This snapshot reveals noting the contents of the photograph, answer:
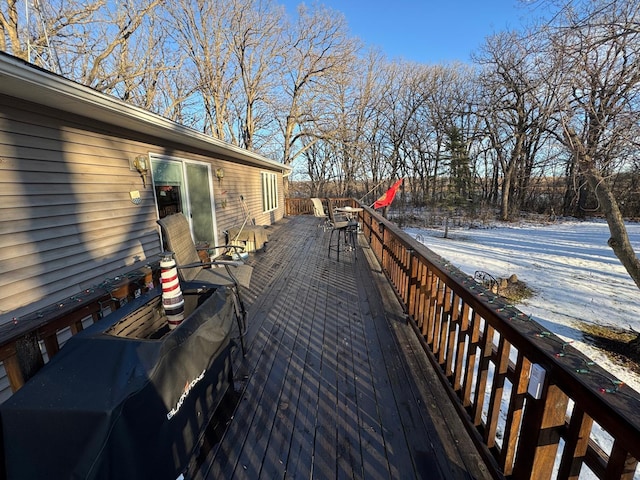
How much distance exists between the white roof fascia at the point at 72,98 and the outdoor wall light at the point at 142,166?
12.8 inches

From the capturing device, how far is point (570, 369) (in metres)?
0.88

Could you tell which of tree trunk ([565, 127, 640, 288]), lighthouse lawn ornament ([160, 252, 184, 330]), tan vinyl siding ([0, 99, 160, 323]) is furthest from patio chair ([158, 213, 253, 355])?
tree trunk ([565, 127, 640, 288])

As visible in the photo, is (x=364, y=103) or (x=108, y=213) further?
(x=364, y=103)

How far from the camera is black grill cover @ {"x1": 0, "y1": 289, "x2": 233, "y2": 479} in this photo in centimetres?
82

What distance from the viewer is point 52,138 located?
8.06 feet

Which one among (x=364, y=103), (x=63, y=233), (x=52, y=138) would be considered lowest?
(x=63, y=233)

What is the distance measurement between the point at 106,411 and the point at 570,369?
55.1 inches

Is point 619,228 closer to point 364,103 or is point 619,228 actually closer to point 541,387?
point 541,387

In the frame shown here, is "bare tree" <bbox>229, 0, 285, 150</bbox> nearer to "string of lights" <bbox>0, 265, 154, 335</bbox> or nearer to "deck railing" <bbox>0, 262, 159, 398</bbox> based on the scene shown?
"string of lights" <bbox>0, 265, 154, 335</bbox>

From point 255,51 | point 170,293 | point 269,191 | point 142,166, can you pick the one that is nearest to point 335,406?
point 170,293

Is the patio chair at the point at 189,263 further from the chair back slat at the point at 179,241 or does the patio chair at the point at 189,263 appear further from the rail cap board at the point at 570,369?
the rail cap board at the point at 570,369

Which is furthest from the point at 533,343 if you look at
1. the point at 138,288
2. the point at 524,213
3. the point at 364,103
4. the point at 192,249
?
the point at 524,213

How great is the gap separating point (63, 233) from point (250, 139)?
13459 mm

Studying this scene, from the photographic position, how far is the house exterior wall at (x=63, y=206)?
2.17 metres
